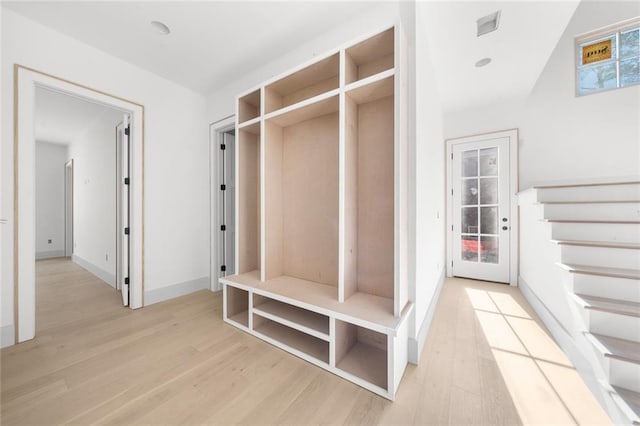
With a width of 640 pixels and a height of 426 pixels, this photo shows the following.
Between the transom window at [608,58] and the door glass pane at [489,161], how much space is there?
105 cm

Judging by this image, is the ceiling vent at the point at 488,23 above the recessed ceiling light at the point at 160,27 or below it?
below

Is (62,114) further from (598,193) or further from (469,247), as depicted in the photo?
(598,193)

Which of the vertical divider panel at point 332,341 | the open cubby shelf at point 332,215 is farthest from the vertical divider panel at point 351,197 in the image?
the vertical divider panel at point 332,341

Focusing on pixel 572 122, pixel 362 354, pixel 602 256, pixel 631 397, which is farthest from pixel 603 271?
pixel 572 122

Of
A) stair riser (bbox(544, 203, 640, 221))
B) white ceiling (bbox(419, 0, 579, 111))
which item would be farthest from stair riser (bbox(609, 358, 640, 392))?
white ceiling (bbox(419, 0, 579, 111))

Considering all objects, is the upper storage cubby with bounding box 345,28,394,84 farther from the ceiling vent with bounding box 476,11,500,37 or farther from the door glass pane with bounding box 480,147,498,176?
the door glass pane with bounding box 480,147,498,176

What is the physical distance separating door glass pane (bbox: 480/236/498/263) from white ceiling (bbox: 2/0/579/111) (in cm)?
223

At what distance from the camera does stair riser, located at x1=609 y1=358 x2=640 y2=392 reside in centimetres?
132

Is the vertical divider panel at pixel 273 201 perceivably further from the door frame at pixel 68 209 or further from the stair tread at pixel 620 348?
the door frame at pixel 68 209

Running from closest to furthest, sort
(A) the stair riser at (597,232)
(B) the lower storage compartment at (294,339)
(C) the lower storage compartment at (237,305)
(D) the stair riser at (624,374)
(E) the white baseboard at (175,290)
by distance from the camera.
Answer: (D) the stair riser at (624,374) < (B) the lower storage compartment at (294,339) < (A) the stair riser at (597,232) < (C) the lower storage compartment at (237,305) < (E) the white baseboard at (175,290)

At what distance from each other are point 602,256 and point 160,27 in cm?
429

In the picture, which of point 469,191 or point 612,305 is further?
point 469,191

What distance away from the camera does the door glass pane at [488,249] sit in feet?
11.5

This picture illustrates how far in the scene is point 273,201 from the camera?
7.33 ft
